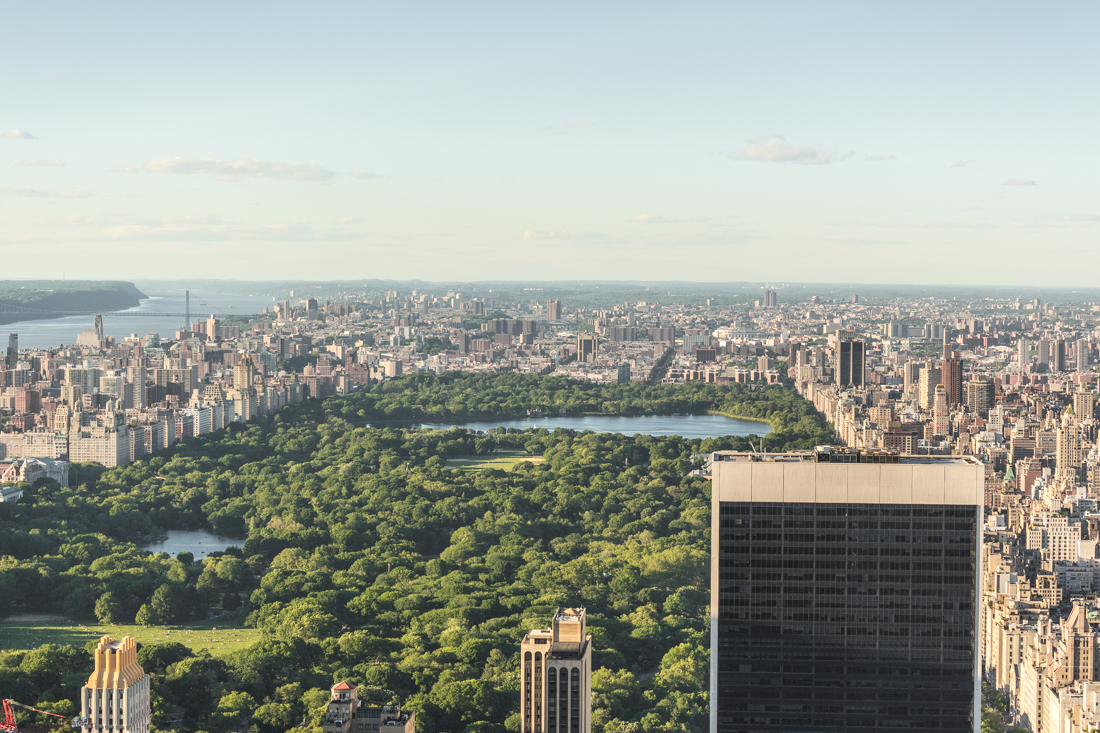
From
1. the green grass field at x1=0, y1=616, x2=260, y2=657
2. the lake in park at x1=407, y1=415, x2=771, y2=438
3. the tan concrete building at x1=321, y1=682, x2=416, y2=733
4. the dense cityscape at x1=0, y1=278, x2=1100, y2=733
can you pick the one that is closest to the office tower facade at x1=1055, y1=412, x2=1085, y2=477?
the dense cityscape at x1=0, y1=278, x2=1100, y2=733

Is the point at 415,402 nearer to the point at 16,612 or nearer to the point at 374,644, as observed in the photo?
the point at 16,612

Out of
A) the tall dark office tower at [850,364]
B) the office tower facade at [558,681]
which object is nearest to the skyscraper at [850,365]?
the tall dark office tower at [850,364]

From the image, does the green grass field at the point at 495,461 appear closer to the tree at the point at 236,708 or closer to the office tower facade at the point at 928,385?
the office tower facade at the point at 928,385

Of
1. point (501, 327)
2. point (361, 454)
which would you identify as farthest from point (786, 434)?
point (501, 327)

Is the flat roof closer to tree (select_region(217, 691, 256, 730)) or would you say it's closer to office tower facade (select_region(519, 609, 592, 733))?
office tower facade (select_region(519, 609, 592, 733))

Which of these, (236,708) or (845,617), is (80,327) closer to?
(236,708)

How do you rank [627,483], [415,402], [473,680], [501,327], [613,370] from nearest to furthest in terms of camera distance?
[473,680], [627,483], [415,402], [613,370], [501,327]
